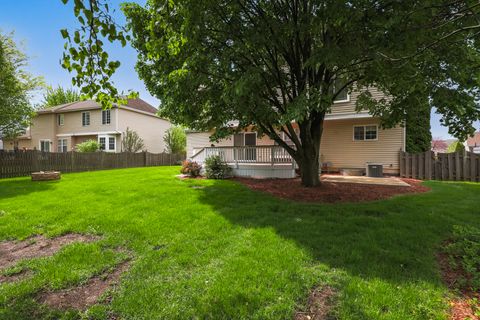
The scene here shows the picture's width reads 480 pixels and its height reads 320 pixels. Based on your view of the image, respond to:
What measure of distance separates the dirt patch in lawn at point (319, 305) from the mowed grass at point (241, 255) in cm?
7

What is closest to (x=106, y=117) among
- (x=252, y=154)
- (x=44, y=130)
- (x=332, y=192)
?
(x=44, y=130)

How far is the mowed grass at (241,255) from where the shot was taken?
2801 mm

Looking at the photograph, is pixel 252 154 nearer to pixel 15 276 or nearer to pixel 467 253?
pixel 467 253

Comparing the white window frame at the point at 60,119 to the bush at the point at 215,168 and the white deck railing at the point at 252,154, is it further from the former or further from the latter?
the bush at the point at 215,168

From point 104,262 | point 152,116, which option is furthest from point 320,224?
point 152,116

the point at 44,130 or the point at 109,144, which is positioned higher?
the point at 44,130

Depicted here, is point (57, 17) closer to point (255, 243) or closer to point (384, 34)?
point (255, 243)

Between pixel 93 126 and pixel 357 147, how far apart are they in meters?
24.4

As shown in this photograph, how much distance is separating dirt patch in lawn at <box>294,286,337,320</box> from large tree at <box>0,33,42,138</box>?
18.3 metres

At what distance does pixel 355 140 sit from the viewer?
14.7m

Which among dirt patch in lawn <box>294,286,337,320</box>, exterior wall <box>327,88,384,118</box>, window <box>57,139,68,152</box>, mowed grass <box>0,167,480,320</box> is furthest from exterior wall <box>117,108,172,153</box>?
dirt patch in lawn <box>294,286,337,320</box>

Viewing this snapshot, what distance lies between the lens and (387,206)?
653 centimetres

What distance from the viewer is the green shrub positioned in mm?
3295

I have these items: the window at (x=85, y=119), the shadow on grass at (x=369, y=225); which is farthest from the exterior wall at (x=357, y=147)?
the window at (x=85, y=119)
